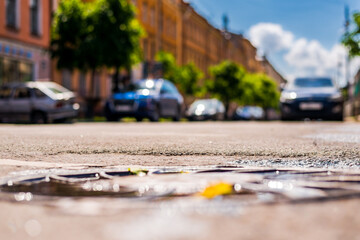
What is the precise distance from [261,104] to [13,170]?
7421 cm

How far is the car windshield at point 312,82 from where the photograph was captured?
15.8 m

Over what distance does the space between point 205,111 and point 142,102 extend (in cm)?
993

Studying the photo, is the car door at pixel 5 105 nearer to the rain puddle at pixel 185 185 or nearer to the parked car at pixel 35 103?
the parked car at pixel 35 103

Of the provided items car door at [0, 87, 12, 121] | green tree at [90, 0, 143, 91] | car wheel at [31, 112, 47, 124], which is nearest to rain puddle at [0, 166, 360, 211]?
car wheel at [31, 112, 47, 124]

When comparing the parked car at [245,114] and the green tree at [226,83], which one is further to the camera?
the green tree at [226,83]

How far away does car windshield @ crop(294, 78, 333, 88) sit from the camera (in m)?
15.8

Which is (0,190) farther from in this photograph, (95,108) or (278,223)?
(95,108)

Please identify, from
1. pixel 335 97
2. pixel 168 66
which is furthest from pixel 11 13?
pixel 335 97

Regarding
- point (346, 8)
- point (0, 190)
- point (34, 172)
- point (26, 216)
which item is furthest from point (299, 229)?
point (346, 8)

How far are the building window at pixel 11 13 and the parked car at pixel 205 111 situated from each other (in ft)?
30.2

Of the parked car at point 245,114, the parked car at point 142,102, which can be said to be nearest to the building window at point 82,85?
the parked car at point 142,102

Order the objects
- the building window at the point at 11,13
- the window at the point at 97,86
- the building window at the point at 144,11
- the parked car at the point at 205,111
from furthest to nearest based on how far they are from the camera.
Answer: the building window at the point at 144,11 < the window at the point at 97,86 < the parked car at the point at 205,111 < the building window at the point at 11,13

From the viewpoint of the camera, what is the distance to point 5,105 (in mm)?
16438

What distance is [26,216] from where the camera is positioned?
2.11 m
